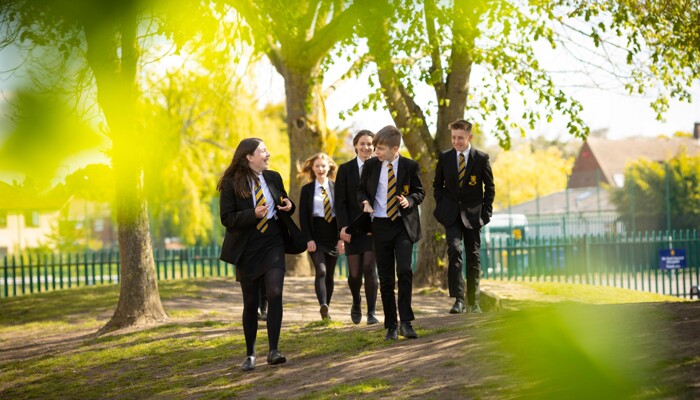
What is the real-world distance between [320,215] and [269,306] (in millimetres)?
2914

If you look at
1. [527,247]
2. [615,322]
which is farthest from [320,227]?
[527,247]

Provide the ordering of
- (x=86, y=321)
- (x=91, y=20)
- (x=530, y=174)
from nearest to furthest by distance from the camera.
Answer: (x=91, y=20)
(x=86, y=321)
(x=530, y=174)

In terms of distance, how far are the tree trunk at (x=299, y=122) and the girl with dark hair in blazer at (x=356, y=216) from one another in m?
10.5

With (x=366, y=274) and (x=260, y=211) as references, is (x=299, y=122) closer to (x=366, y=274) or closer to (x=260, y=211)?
(x=366, y=274)

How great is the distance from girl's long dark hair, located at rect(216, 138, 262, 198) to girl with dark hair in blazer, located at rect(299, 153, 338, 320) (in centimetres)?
273

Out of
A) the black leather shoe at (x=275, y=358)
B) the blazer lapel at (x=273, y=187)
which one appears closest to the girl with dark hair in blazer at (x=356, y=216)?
the blazer lapel at (x=273, y=187)

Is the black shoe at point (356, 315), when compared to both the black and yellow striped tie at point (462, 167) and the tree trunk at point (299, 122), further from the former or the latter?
the tree trunk at point (299, 122)

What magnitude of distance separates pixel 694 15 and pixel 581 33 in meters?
3.12

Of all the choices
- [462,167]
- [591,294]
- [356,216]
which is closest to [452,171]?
[462,167]

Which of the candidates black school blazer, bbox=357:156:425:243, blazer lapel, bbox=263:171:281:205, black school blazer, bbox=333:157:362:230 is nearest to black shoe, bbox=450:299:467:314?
black school blazer, bbox=333:157:362:230

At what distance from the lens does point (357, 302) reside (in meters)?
10.7

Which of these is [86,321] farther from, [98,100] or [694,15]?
[694,15]

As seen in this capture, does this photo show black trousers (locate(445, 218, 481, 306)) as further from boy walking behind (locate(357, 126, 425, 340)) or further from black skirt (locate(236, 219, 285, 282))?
black skirt (locate(236, 219, 285, 282))

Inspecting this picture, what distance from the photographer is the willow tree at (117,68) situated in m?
10.0
